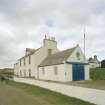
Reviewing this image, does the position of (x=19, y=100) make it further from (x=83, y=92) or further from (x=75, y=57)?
(x=75, y=57)

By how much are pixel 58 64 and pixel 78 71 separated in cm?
344

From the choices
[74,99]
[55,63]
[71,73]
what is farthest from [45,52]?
[74,99]

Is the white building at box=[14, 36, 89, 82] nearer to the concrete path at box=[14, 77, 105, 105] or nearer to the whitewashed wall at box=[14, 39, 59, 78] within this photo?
the whitewashed wall at box=[14, 39, 59, 78]

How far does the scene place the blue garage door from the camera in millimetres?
29059

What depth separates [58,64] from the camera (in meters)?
29.4

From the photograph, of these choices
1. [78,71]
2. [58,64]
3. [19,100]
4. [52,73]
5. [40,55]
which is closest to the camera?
[19,100]

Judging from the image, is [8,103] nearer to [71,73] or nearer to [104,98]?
[104,98]

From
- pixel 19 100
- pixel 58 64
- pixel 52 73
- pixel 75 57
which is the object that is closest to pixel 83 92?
pixel 19 100

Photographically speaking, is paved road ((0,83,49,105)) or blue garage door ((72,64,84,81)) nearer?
paved road ((0,83,49,105))

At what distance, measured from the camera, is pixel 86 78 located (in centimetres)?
3038

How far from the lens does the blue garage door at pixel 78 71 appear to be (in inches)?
1144

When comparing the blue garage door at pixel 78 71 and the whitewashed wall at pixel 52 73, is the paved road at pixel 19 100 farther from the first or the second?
the blue garage door at pixel 78 71

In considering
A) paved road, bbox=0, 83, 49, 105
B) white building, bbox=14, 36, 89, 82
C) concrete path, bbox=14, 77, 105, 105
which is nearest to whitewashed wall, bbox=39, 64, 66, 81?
white building, bbox=14, 36, 89, 82

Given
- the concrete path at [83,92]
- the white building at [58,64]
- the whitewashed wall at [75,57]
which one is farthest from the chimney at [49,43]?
the concrete path at [83,92]
